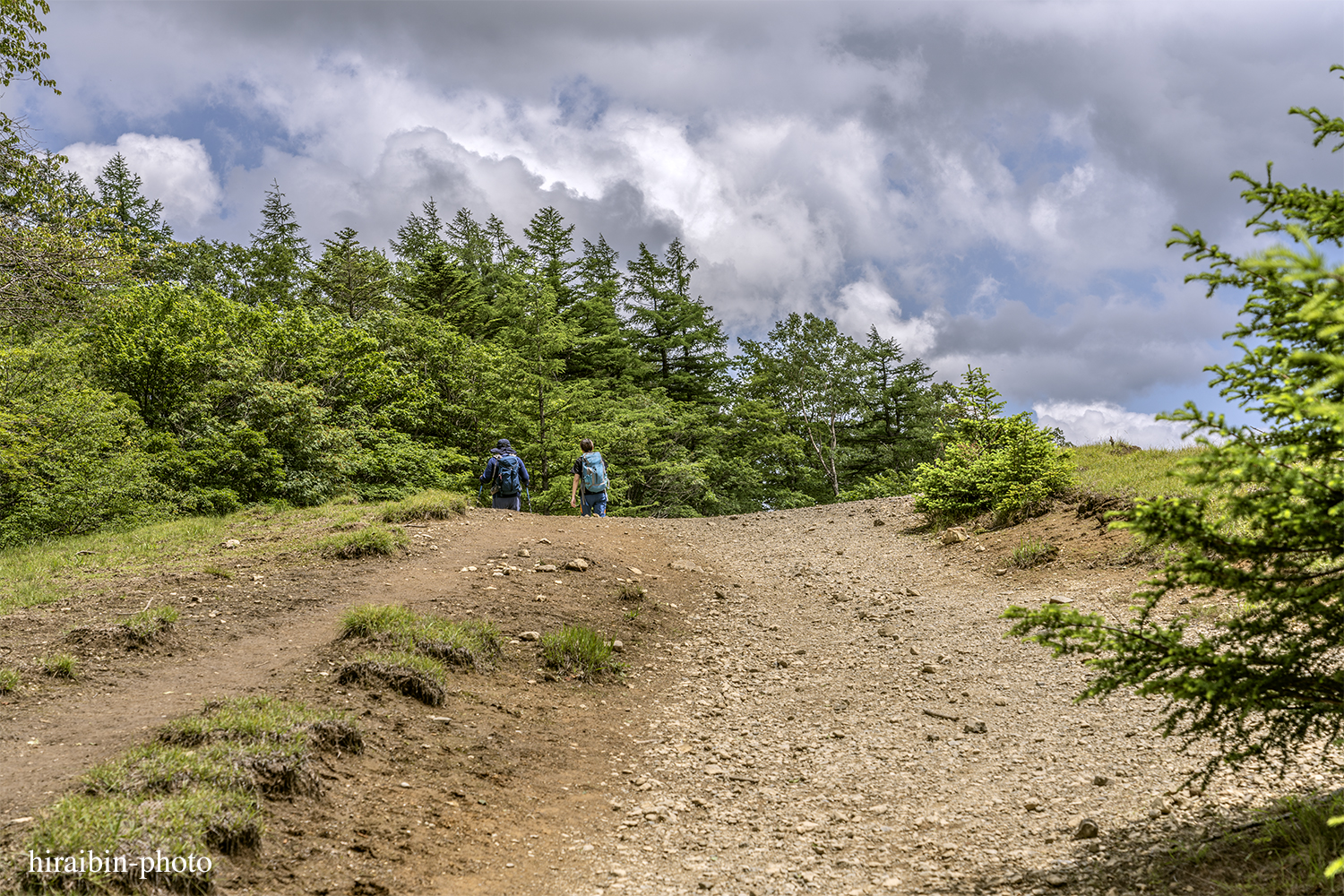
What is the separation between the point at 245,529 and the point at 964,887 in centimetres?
1185

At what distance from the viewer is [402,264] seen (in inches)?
1535

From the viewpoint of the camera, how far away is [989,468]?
12367 mm

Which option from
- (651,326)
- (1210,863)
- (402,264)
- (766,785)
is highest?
(402,264)

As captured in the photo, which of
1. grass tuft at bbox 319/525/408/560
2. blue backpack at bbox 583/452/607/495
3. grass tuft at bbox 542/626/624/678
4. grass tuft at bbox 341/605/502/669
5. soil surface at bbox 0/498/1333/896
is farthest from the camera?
blue backpack at bbox 583/452/607/495

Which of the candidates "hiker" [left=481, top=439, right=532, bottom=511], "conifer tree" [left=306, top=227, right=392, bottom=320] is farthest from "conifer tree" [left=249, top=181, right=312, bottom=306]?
"hiker" [left=481, top=439, right=532, bottom=511]

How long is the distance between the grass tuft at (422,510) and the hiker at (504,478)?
1587mm

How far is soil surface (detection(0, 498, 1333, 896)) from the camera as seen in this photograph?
4043mm

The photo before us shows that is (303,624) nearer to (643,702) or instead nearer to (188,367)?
(643,702)

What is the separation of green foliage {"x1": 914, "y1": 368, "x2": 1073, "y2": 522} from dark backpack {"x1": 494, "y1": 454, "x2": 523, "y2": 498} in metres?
7.71

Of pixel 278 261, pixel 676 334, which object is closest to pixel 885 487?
pixel 676 334

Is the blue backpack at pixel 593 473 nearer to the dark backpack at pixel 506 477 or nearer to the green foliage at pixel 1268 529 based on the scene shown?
the dark backpack at pixel 506 477

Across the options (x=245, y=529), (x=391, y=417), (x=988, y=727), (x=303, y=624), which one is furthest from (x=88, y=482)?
(x=988, y=727)

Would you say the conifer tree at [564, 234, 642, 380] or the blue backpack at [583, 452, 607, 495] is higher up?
the conifer tree at [564, 234, 642, 380]

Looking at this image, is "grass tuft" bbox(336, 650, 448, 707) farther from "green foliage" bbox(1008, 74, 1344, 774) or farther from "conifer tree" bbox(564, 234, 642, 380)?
"conifer tree" bbox(564, 234, 642, 380)
